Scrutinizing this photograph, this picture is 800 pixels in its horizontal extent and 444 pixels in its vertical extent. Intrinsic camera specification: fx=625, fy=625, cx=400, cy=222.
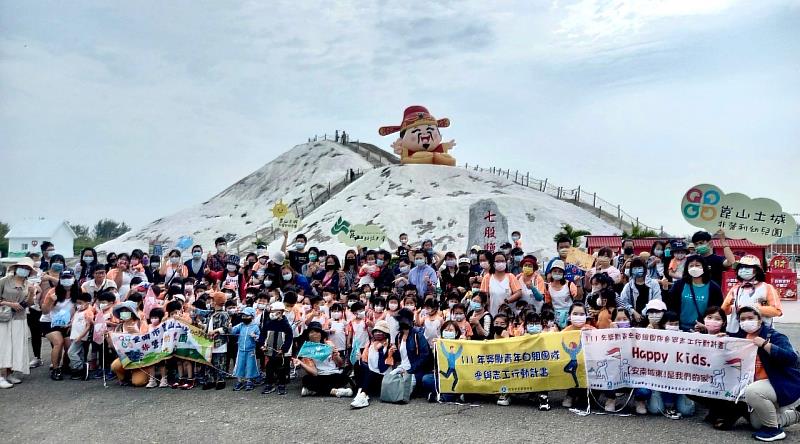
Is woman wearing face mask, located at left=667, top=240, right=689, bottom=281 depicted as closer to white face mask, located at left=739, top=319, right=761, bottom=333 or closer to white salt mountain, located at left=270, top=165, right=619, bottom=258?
white face mask, located at left=739, top=319, right=761, bottom=333

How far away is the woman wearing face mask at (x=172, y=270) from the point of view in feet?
37.8

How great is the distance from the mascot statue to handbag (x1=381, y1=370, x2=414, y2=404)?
35732 millimetres

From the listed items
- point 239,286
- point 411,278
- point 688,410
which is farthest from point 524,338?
point 239,286

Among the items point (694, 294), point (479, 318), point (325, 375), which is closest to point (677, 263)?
point (694, 294)

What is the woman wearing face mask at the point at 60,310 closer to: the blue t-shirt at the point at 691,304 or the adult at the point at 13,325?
the adult at the point at 13,325

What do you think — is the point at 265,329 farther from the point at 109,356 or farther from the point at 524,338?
the point at 524,338

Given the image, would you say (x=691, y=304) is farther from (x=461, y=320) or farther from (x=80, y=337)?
(x=80, y=337)

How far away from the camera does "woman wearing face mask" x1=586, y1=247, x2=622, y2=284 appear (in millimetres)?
9328

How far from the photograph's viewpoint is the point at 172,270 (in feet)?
38.1

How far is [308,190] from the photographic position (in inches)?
2165

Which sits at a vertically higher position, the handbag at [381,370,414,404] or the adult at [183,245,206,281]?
the adult at [183,245,206,281]

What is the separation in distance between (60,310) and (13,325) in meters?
0.79

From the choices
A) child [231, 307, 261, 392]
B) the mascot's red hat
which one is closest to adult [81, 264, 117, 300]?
child [231, 307, 261, 392]

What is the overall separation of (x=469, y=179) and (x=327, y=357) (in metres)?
38.2
